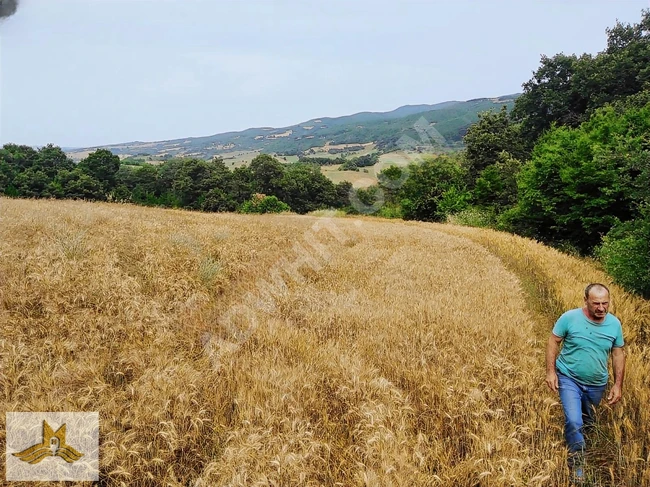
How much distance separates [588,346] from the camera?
11.6ft

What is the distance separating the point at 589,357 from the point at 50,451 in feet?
16.1

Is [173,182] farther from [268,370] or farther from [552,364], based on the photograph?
[552,364]

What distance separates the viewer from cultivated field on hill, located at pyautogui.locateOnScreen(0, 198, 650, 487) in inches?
108

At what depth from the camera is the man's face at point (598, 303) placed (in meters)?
3.47

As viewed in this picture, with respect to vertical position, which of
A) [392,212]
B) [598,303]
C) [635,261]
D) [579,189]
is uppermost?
[579,189]

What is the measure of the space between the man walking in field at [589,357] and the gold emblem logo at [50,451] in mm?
4299

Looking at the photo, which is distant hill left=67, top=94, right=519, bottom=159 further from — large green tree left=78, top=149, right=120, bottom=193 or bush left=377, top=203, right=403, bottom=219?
bush left=377, top=203, right=403, bottom=219

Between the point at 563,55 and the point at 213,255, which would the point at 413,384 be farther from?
the point at 563,55

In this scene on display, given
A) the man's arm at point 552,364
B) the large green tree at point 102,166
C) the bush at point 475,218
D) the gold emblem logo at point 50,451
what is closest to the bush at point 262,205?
the large green tree at point 102,166

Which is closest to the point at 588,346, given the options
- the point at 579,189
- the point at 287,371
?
the point at 287,371

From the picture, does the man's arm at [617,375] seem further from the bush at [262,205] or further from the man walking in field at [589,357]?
the bush at [262,205]

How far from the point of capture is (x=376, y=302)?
637 centimetres

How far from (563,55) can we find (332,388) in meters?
53.5

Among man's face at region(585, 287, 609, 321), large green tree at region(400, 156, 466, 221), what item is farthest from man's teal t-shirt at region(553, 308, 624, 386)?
large green tree at region(400, 156, 466, 221)
